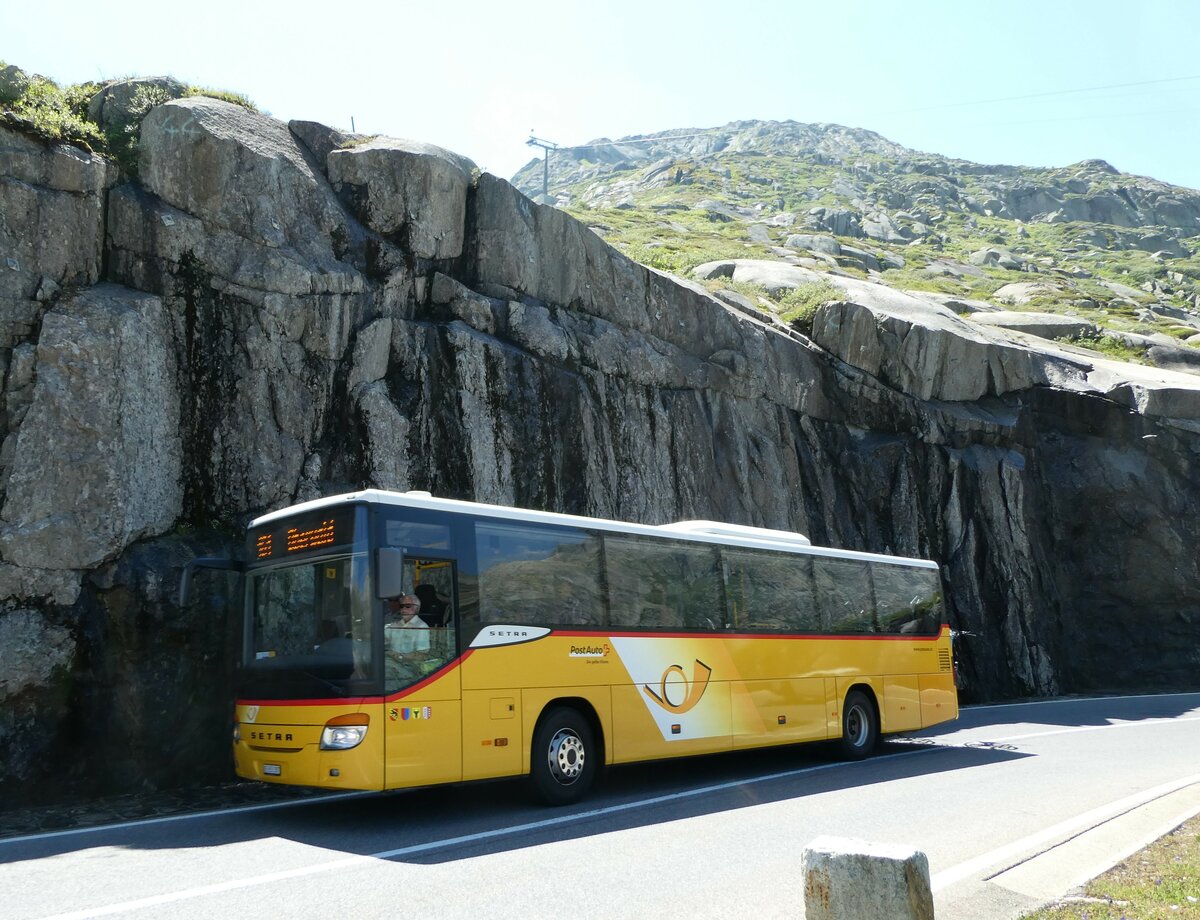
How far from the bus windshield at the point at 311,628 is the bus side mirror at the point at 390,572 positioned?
0.30m

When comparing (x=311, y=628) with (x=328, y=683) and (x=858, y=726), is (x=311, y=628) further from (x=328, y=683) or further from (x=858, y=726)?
(x=858, y=726)

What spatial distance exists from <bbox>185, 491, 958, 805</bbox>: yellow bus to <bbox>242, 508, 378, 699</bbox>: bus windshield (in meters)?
0.02

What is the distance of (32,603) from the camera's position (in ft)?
38.4

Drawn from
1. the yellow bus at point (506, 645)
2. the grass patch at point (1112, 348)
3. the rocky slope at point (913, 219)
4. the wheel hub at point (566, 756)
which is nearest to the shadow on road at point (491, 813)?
the wheel hub at point (566, 756)

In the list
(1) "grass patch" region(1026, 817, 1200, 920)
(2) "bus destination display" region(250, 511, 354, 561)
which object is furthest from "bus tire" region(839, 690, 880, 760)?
(2) "bus destination display" region(250, 511, 354, 561)

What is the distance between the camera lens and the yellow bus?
8.78m

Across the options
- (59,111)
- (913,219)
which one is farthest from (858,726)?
(913,219)

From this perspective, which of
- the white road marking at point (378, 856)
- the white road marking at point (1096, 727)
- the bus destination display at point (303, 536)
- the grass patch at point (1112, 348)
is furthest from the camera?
the grass patch at point (1112, 348)

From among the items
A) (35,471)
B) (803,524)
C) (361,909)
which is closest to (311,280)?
(35,471)

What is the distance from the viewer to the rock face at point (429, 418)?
12266mm

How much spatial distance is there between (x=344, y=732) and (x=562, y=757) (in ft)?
8.40

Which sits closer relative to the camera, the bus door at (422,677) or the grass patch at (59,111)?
the bus door at (422,677)

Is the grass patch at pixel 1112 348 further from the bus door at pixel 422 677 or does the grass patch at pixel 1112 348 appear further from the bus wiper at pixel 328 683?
the bus wiper at pixel 328 683

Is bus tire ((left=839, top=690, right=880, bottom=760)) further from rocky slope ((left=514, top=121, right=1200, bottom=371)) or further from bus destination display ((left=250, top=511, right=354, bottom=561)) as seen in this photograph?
rocky slope ((left=514, top=121, right=1200, bottom=371))
